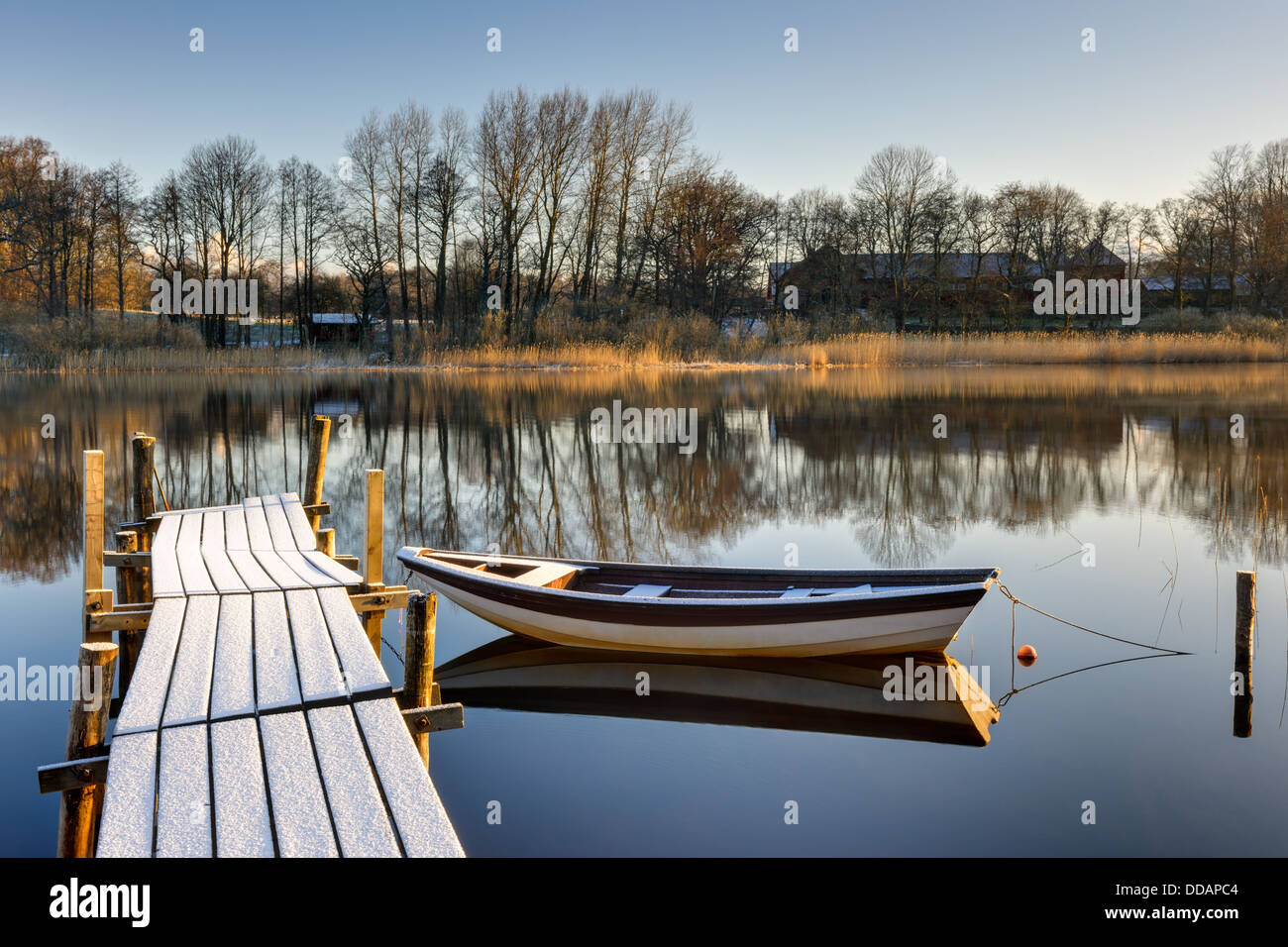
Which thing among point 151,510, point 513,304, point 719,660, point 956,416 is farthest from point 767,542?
point 513,304

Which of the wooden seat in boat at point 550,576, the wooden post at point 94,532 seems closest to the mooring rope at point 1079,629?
the wooden seat in boat at point 550,576

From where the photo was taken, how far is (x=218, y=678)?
193 inches

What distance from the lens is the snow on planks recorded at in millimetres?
3531

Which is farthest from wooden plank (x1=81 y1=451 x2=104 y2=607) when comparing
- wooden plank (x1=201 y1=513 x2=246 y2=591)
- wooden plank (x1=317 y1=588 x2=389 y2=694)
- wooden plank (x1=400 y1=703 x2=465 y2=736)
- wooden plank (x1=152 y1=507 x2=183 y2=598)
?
wooden plank (x1=400 y1=703 x2=465 y2=736)

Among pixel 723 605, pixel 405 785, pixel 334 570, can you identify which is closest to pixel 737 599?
pixel 723 605

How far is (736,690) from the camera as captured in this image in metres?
7.61

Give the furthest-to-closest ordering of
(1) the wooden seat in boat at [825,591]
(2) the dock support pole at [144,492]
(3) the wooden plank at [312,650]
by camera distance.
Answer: (2) the dock support pole at [144,492] < (1) the wooden seat in boat at [825,591] < (3) the wooden plank at [312,650]

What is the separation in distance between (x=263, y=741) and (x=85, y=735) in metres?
0.88

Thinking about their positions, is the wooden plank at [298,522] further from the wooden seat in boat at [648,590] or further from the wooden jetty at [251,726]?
the wooden seat in boat at [648,590]

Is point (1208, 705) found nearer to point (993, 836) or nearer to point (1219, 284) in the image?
point (993, 836)

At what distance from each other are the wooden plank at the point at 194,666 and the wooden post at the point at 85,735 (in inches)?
11.9

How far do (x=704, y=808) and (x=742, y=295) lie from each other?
53.9 m

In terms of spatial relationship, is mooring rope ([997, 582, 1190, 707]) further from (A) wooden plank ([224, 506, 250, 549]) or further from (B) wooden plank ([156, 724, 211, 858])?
(A) wooden plank ([224, 506, 250, 549])

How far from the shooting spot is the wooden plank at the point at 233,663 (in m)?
Result: 4.55
